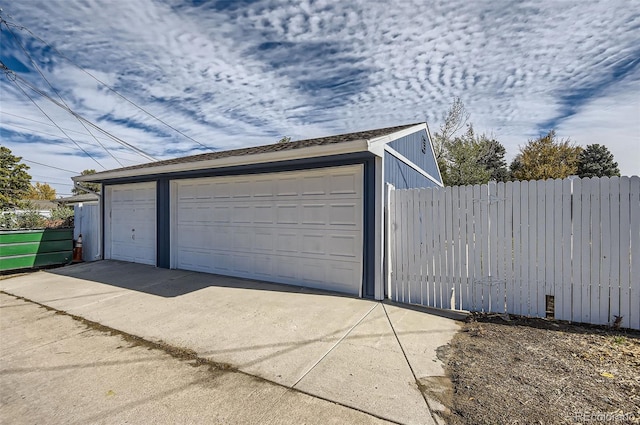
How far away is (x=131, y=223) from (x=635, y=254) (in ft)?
35.8

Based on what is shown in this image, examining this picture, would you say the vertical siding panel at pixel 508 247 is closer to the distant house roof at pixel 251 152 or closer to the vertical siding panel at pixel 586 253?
the vertical siding panel at pixel 586 253

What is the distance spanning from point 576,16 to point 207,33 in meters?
7.81

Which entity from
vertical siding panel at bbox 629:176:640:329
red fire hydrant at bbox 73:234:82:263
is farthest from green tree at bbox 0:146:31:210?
vertical siding panel at bbox 629:176:640:329

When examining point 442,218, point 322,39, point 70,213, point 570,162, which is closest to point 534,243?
point 442,218

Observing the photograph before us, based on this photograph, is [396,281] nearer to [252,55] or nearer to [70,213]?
[252,55]

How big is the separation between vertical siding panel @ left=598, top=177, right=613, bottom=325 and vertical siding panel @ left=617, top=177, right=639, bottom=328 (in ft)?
0.37

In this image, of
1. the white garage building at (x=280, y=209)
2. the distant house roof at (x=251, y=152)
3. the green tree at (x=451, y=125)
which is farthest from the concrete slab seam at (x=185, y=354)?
the green tree at (x=451, y=125)

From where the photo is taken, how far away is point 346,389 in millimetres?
2420

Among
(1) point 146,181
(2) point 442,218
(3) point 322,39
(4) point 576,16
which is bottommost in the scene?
(2) point 442,218

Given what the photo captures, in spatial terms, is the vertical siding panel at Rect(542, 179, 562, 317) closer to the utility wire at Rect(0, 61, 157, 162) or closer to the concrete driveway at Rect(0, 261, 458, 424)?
the concrete driveway at Rect(0, 261, 458, 424)

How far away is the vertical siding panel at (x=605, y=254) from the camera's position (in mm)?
3566

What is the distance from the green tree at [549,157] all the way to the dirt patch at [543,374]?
760 inches

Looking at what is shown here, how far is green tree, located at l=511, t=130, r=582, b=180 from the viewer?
61.8ft

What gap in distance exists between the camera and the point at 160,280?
6457 millimetres
